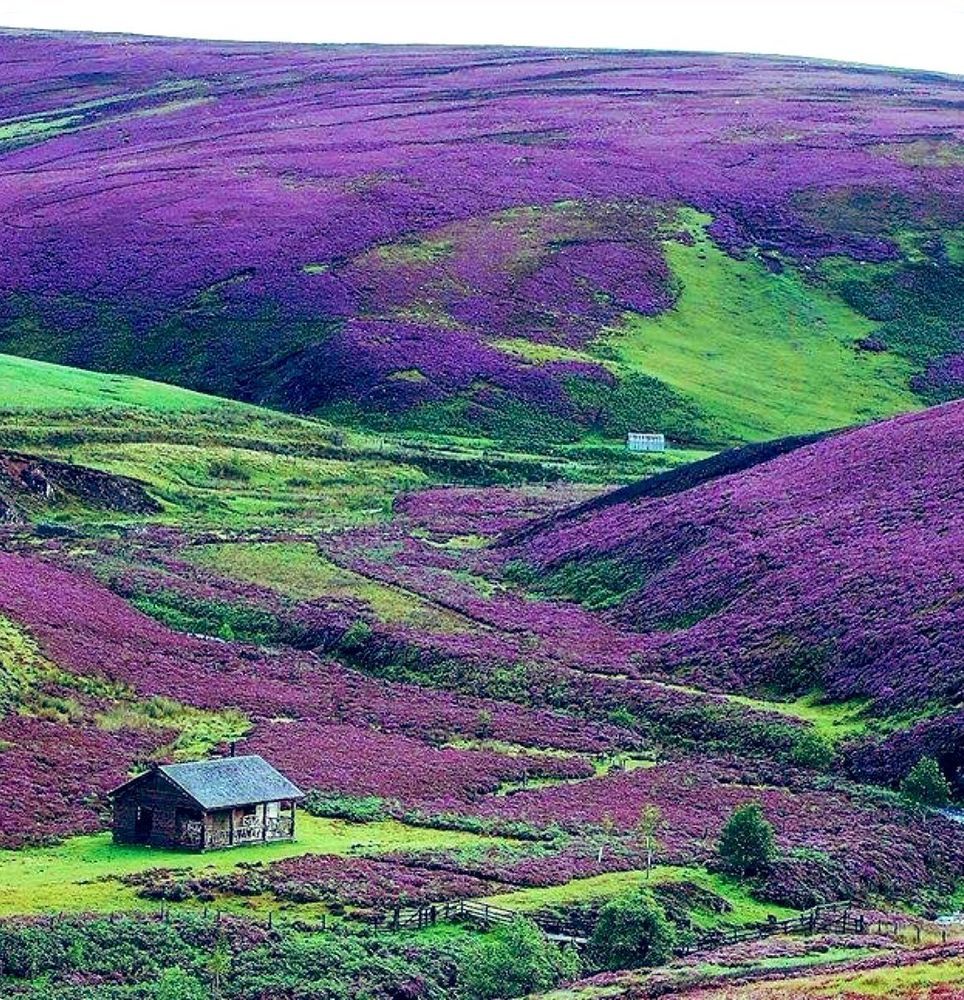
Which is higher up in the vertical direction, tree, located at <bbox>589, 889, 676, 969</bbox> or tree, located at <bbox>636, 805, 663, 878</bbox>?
tree, located at <bbox>589, 889, 676, 969</bbox>

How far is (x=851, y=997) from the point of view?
39562 mm

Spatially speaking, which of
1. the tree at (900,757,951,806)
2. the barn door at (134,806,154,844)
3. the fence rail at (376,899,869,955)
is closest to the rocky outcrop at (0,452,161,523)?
the barn door at (134,806,154,844)

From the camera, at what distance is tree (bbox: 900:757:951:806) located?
62.9 meters

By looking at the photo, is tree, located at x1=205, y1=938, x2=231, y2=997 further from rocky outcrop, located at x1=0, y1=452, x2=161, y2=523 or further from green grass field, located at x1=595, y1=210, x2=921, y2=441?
green grass field, located at x1=595, y1=210, x2=921, y2=441

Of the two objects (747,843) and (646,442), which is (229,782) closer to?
(747,843)

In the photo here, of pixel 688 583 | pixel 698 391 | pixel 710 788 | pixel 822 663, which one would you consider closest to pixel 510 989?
pixel 710 788

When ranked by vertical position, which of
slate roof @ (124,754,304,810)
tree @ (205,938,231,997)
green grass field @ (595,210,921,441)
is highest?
green grass field @ (595,210,921,441)

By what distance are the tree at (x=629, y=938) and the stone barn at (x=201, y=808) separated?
1146cm

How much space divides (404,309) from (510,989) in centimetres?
10561

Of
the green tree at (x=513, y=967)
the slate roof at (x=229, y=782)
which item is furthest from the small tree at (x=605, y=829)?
the green tree at (x=513, y=967)

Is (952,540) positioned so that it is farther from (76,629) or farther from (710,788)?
(76,629)

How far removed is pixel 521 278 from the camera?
154m

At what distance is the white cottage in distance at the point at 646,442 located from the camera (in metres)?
131

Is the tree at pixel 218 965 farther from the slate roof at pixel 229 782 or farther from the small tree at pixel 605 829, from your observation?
the small tree at pixel 605 829
